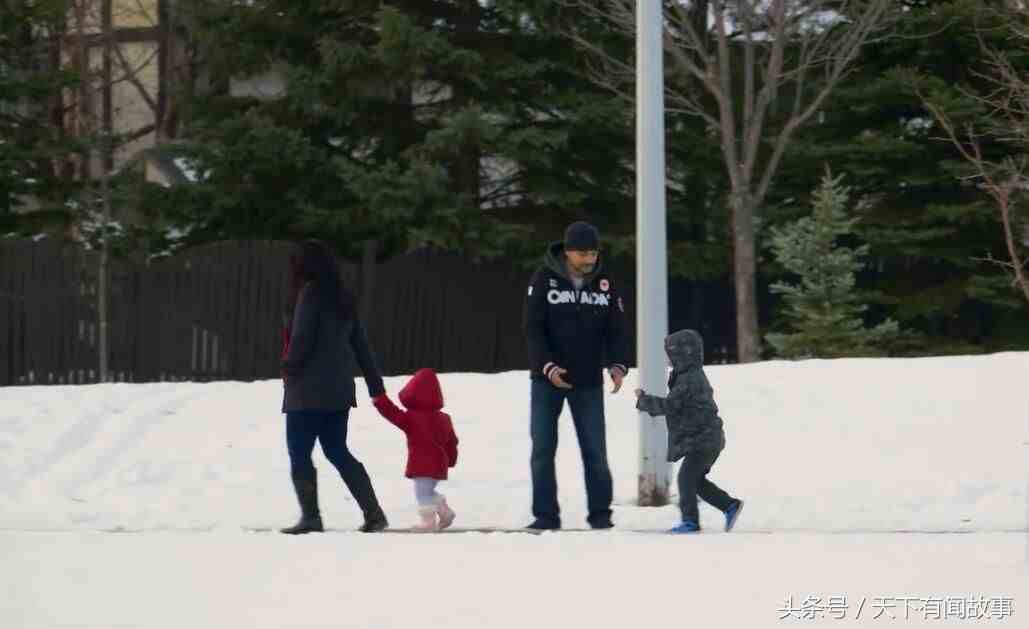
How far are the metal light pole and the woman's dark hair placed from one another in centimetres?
220

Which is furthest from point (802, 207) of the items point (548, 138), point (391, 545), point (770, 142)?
point (391, 545)

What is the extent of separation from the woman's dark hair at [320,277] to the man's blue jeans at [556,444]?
1.15 m

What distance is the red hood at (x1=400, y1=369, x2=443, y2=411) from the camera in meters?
10.7

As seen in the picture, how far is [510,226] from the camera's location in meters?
23.3

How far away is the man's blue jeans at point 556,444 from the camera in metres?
10.6

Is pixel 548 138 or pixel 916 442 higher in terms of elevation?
pixel 548 138

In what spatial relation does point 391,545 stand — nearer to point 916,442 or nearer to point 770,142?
point 916,442

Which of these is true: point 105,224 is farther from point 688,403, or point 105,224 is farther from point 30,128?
point 688,403

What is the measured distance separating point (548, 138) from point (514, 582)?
15.0 meters

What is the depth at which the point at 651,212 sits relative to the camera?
39.4ft

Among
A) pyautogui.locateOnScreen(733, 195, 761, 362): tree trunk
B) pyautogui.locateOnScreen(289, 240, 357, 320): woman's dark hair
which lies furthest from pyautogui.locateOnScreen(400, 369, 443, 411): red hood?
pyautogui.locateOnScreen(733, 195, 761, 362): tree trunk

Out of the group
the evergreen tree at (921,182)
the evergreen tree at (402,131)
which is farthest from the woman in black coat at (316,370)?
the evergreen tree at (921,182)

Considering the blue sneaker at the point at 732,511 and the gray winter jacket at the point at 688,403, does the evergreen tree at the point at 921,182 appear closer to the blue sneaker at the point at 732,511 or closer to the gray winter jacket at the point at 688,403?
the blue sneaker at the point at 732,511

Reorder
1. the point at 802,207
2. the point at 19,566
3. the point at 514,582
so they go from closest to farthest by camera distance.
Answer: the point at 514,582 → the point at 19,566 → the point at 802,207
